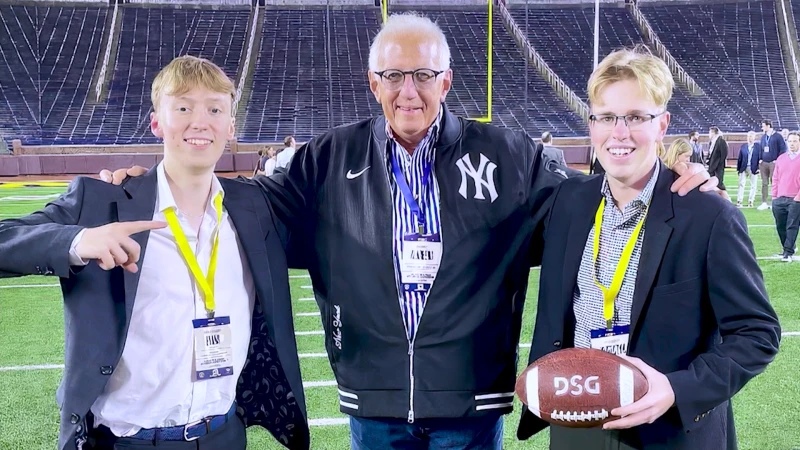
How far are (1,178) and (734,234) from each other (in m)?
21.0

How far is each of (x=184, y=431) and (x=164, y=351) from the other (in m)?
0.21

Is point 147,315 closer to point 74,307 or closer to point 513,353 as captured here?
point 74,307

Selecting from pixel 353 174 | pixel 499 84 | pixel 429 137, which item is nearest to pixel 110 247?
pixel 353 174

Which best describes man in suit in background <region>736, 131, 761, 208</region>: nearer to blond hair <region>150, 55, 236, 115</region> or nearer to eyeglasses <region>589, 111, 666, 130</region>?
eyeglasses <region>589, 111, 666, 130</region>

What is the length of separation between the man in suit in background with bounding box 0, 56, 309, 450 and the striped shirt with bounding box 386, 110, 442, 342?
1.10ft

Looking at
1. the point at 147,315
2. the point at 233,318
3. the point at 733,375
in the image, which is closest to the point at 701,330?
the point at 733,375

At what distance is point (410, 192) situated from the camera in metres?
2.07

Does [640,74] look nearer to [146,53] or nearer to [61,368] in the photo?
[61,368]

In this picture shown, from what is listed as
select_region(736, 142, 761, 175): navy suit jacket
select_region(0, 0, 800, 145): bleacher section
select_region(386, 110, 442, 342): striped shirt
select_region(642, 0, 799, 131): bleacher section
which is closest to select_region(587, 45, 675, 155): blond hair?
select_region(386, 110, 442, 342): striped shirt

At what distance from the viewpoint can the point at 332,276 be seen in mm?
2121

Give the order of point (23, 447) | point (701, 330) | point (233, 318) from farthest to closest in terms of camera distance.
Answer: point (23, 447) → point (233, 318) → point (701, 330)

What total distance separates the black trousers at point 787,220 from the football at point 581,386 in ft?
22.7

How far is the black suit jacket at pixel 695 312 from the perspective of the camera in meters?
1.62

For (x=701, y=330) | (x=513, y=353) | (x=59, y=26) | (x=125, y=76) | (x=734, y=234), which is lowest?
(x=513, y=353)
